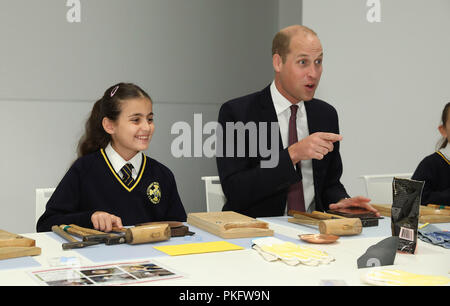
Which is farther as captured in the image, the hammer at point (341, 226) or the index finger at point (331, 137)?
the index finger at point (331, 137)

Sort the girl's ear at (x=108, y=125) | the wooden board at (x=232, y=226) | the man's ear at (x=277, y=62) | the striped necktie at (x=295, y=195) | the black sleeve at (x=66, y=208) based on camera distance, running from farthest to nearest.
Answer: the man's ear at (x=277, y=62) < the striped necktie at (x=295, y=195) < the girl's ear at (x=108, y=125) < the black sleeve at (x=66, y=208) < the wooden board at (x=232, y=226)

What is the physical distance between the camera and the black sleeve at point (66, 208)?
206 centimetres

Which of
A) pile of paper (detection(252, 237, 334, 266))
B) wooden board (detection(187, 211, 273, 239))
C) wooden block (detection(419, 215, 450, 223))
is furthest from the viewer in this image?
wooden block (detection(419, 215, 450, 223))

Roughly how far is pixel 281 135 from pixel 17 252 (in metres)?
1.46

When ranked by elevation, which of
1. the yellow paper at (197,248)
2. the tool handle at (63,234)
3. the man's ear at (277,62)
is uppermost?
the man's ear at (277,62)

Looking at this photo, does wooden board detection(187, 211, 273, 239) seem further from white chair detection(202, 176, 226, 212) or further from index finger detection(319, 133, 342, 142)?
white chair detection(202, 176, 226, 212)

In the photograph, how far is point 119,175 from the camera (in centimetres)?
236

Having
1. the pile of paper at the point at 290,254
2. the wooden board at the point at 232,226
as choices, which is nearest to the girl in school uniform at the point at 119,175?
the wooden board at the point at 232,226

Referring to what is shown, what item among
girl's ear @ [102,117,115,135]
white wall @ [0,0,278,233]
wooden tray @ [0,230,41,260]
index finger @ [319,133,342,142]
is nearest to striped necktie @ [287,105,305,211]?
index finger @ [319,133,342,142]

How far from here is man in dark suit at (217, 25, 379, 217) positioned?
8.39 feet

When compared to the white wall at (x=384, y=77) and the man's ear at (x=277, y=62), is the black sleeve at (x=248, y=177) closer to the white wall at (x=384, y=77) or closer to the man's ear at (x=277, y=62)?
the man's ear at (x=277, y=62)

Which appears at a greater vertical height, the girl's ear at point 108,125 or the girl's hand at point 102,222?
the girl's ear at point 108,125

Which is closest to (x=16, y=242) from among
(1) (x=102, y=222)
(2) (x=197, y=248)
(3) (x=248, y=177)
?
(1) (x=102, y=222)
